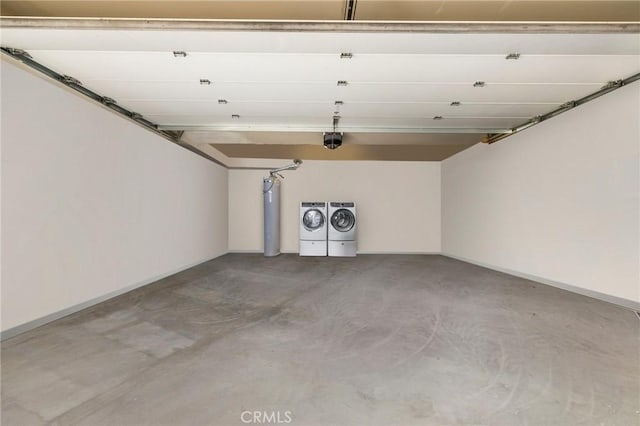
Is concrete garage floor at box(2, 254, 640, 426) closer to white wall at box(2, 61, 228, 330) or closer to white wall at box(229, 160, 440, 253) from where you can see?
white wall at box(2, 61, 228, 330)

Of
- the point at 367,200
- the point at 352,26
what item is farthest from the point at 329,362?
the point at 367,200

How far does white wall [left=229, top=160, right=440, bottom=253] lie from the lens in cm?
545

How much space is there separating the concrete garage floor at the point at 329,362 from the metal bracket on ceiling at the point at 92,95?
1947mm

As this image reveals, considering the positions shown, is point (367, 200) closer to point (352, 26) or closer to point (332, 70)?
point (332, 70)

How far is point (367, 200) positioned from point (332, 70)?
377cm

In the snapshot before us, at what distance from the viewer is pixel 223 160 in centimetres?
507

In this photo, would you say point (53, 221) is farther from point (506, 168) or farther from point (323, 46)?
point (506, 168)

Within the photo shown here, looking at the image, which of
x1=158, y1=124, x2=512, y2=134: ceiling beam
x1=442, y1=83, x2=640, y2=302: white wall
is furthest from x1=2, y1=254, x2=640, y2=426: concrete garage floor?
x1=158, y1=124, x2=512, y2=134: ceiling beam

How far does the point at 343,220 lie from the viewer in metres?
5.20

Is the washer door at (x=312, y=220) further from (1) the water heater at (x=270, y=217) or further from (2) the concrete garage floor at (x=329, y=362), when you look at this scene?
(2) the concrete garage floor at (x=329, y=362)

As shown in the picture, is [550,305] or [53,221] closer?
[53,221]

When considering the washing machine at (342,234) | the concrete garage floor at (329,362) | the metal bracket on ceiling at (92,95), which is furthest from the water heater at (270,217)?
the concrete garage floor at (329,362)

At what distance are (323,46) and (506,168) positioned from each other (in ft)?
11.2

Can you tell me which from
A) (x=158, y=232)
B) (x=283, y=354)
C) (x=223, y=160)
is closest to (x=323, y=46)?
(x=283, y=354)
